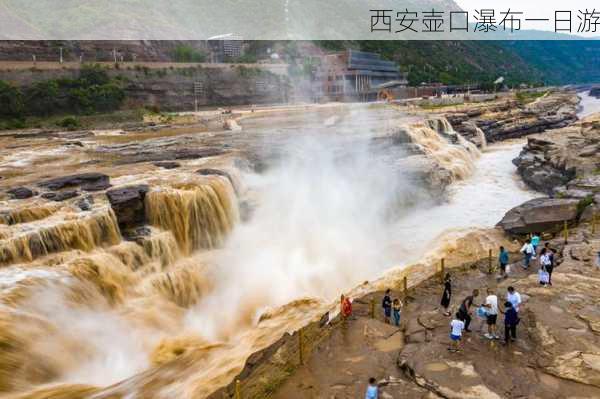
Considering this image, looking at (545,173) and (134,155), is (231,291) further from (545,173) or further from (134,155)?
(545,173)

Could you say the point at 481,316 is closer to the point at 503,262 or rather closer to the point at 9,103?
the point at 503,262

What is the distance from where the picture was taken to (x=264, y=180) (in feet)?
84.3

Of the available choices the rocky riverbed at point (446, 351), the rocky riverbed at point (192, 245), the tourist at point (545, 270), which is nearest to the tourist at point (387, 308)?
the rocky riverbed at point (446, 351)

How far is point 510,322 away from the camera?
34.3 ft

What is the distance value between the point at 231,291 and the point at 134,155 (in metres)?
14.4

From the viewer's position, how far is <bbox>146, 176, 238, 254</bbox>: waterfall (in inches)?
730

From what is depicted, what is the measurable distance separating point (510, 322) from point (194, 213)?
1252 centimetres

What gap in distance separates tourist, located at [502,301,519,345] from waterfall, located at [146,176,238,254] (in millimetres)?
11867

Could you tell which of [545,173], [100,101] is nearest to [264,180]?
[545,173]

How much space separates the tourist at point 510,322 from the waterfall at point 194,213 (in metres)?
11.9

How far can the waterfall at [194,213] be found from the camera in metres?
18.5

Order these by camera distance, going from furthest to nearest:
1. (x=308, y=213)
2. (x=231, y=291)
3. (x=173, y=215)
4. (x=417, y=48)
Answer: (x=417, y=48) < (x=308, y=213) < (x=173, y=215) < (x=231, y=291)

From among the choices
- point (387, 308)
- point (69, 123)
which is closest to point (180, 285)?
point (387, 308)

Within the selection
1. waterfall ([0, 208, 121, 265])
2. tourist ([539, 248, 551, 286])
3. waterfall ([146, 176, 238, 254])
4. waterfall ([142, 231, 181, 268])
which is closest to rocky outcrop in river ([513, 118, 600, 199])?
tourist ([539, 248, 551, 286])
